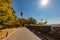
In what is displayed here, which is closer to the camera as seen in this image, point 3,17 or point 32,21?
point 3,17

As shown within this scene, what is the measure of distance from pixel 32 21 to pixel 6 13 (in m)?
120

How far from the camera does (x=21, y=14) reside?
14775 centimetres

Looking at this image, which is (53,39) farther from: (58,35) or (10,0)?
(10,0)

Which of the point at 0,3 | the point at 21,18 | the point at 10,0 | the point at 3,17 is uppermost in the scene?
the point at 21,18

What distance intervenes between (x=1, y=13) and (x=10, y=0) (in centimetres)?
723

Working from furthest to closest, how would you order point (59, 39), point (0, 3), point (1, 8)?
point (0, 3)
point (1, 8)
point (59, 39)

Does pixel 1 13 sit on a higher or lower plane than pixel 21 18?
lower

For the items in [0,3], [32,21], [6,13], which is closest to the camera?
[0,3]

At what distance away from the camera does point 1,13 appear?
84.2 feet

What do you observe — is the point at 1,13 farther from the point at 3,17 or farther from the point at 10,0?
the point at 10,0

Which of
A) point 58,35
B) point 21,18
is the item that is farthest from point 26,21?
point 58,35

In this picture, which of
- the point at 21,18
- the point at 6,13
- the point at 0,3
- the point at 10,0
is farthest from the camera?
the point at 21,18

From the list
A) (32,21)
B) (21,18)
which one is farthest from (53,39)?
(21,18)

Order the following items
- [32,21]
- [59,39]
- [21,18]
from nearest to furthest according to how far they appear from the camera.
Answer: [59,39] → [32,21] → [21,18]
